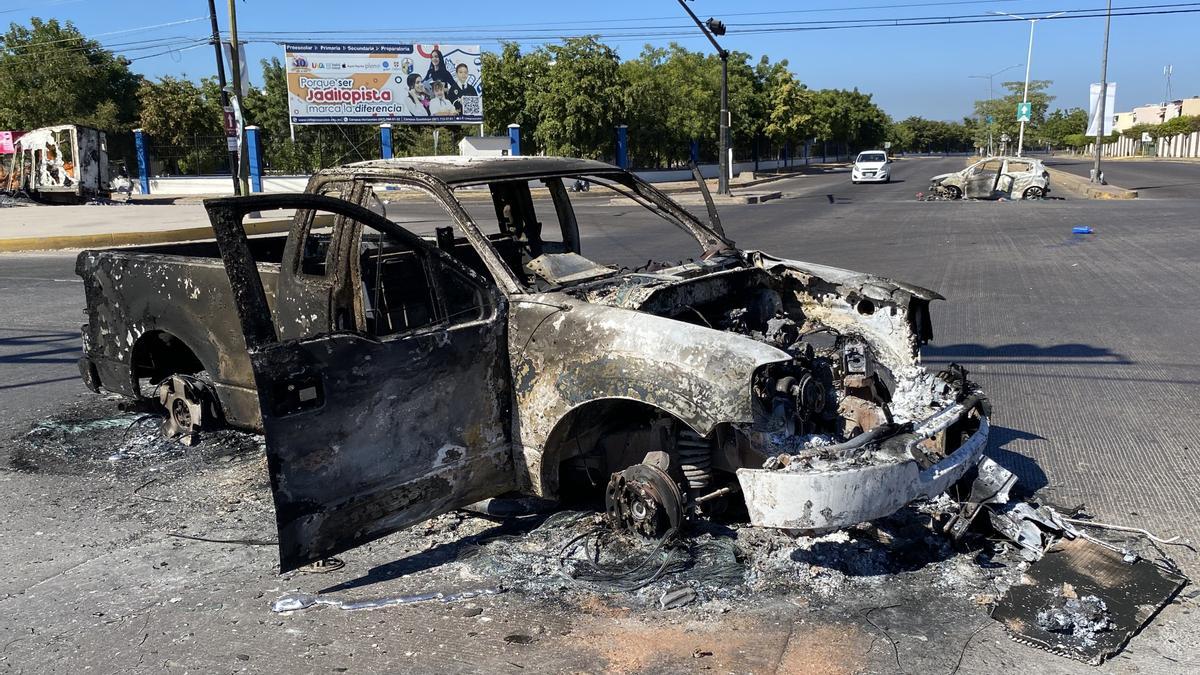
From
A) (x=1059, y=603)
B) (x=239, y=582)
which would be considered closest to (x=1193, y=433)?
(x=1059, y=603)

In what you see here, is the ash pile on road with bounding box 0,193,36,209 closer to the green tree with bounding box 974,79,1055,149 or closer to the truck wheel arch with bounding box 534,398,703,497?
the truck wheel arch with bounding box 534,398,703,497

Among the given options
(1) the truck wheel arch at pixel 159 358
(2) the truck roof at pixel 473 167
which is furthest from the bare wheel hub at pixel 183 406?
(2) the truck roof at pixel 473 167

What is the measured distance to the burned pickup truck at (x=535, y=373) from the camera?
3393 millimetres

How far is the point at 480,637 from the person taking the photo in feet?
11.1

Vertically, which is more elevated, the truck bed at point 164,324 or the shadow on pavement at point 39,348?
the truck bed at point 164,324

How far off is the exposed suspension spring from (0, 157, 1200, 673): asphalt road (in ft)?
2.28

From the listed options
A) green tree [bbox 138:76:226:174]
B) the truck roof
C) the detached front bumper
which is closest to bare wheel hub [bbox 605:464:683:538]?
the detached front bumper

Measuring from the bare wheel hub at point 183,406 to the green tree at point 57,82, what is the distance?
44.3m

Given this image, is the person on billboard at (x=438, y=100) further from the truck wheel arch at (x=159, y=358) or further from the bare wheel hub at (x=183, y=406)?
the bare wheel hub at (x=183, y=406)

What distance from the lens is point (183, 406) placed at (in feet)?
18.4

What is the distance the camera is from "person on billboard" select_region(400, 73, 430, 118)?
1585 inches

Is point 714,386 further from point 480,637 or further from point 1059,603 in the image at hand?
point 1059,603

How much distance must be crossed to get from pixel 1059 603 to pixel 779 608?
1.08 m

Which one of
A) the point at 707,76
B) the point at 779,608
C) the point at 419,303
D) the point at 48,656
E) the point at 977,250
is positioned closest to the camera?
the point at 48,656
